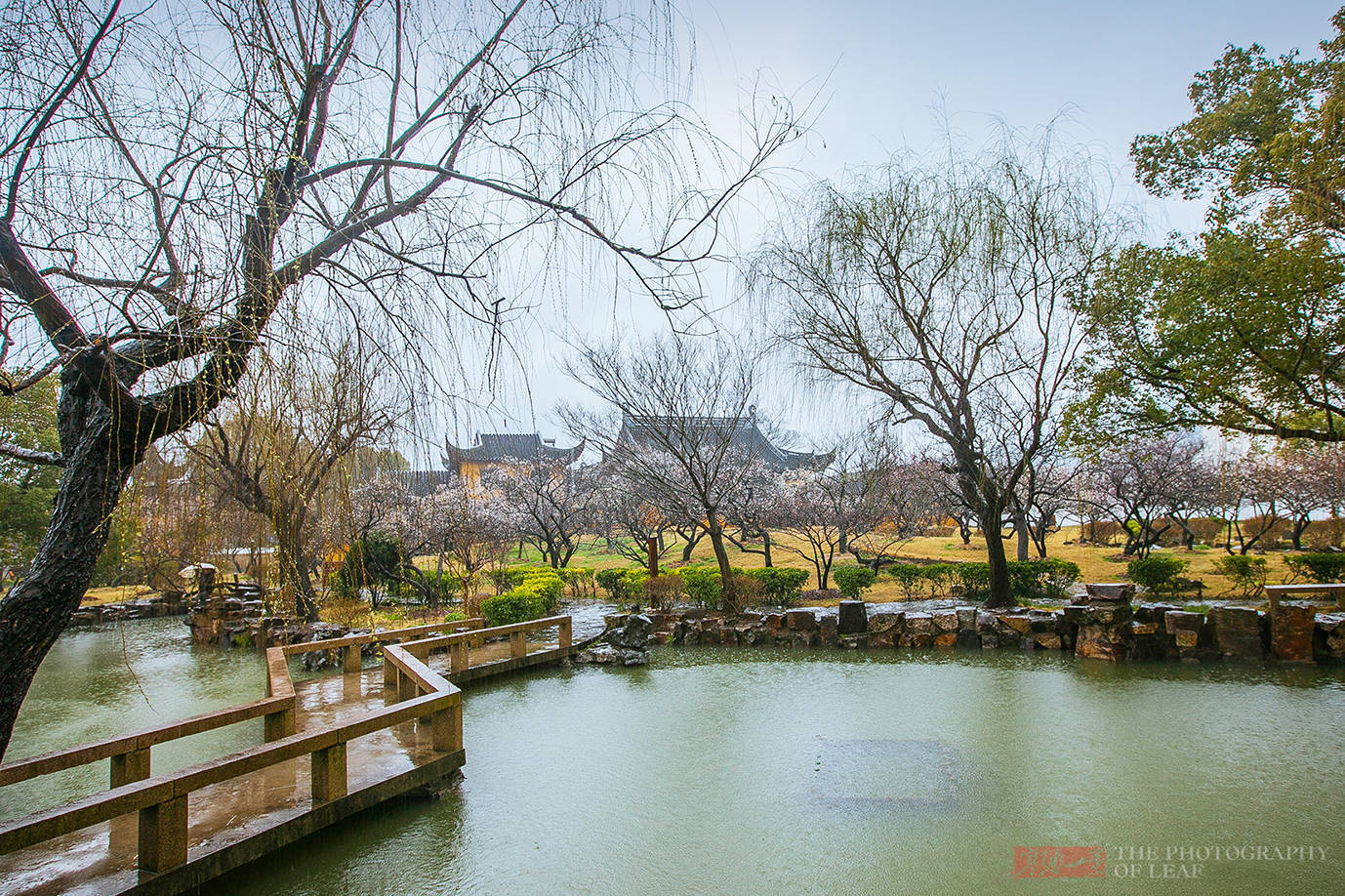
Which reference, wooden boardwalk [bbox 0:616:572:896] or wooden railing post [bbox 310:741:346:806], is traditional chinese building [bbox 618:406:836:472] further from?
wooden railing post [bbox 310:741:346:806]

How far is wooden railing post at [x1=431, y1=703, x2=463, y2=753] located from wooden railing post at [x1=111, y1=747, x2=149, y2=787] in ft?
4.71

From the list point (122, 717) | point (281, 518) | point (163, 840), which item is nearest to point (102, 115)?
point (281, 518)

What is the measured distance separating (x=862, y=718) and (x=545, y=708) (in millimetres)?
2685

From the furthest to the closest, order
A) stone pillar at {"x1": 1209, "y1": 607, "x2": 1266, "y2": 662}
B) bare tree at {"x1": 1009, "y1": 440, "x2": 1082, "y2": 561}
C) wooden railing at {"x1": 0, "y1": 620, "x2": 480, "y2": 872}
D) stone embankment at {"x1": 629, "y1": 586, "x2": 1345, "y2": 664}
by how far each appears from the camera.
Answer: bare tree at {"x1": 1009, "y1": 440, "x2": 1082, "y2": 561}
stone pillar at {"x1": 1209, "y1": 607, "x2": 1266, "y2": 662}
stone embankment at {"x1": 629, "y1": 586, "x2": 1345, "y2": 664}
wooden railing at {"x1": 0, "y1": 620, "x2": 480, "y2": 872}

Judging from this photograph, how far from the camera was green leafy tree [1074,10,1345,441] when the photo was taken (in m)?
7.47

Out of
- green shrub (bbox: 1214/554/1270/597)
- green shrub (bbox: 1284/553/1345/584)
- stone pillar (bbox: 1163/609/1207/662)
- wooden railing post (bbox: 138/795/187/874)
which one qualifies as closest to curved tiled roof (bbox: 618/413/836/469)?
stone pillar (bbox: 1163/609/1207/662)

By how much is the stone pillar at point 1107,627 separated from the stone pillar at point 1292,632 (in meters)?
1.23

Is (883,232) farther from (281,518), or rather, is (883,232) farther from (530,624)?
(281,518)

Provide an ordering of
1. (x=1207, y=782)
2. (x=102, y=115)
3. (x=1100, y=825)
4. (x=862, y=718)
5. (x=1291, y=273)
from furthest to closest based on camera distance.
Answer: (x=1291, y=273) < (x=862, y=718) < (x=1207, y=782) < (x=1100, y=825) < (x=102, y=115)

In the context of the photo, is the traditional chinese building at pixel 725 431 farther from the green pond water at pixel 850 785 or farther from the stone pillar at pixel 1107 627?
the stone pillar at pixel 1107 627

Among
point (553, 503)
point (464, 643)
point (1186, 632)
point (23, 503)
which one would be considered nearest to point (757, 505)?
point (553, 503)

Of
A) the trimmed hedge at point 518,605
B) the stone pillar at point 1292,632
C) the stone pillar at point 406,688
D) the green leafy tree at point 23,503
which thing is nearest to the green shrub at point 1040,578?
the stone pillar at point 1292,632

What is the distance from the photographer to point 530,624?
8.10 m

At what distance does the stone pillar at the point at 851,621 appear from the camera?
30.0 ft
